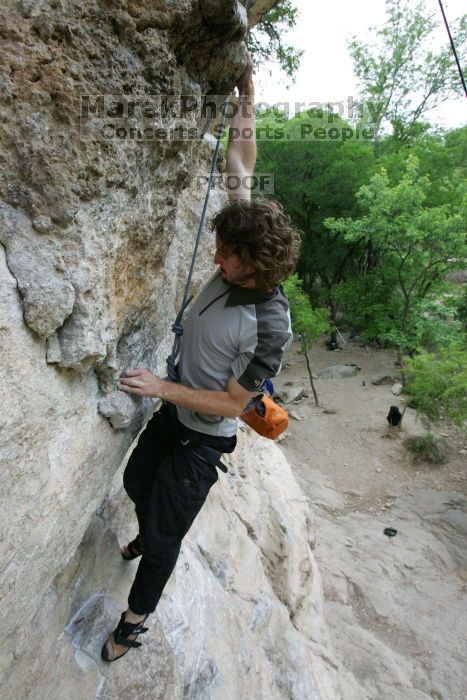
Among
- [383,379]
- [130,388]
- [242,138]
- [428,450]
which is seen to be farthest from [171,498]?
[383,379]

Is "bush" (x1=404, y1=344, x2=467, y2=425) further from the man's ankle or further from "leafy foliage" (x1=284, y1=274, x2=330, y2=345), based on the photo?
the man's ankle

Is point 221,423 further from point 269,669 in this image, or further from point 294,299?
point 294,299

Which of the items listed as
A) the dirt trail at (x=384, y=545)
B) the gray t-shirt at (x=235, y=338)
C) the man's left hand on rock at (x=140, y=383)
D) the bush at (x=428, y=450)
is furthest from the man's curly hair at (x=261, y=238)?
the bush at (x=428, y=450)

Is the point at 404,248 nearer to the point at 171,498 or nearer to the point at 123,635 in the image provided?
the point at 171,498

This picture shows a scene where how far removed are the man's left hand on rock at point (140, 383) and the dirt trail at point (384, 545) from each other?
409 cm

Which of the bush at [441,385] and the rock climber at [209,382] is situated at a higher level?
the rock climber at [209,382]

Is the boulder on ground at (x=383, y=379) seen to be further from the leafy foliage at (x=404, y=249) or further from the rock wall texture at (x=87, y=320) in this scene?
the rock wall texture at (x=87, y=320)

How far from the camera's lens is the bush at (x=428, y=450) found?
10109 millimetres

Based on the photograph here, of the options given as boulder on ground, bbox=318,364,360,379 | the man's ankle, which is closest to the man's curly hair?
the man's ankle

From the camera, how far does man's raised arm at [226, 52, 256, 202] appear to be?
270 cm

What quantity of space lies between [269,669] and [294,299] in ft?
33.4

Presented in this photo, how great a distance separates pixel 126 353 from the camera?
2.29 meters

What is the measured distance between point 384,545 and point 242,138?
712 centimetres

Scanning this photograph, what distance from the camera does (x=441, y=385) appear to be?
9.63m
